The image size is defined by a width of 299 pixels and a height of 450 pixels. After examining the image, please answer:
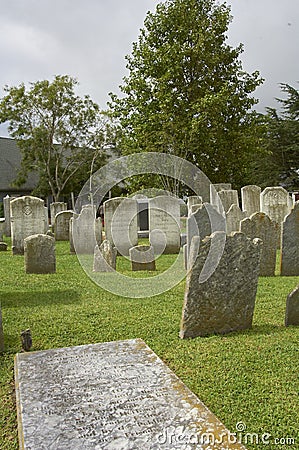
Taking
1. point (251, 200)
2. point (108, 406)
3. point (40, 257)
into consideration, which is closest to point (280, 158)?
point (251, 200)

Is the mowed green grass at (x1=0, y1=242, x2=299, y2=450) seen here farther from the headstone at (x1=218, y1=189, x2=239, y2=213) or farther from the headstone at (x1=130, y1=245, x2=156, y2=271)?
the headstone at (x1=218, y1=189, x2=239, y2=213)

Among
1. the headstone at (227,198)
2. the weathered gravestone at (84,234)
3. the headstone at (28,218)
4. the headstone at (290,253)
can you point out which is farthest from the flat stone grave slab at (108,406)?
the headstone at (227,198)

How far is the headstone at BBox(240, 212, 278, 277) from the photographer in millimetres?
8648

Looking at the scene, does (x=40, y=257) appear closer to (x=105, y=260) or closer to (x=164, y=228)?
(x=105, y=260)

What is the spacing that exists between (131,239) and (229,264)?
756 centimetres

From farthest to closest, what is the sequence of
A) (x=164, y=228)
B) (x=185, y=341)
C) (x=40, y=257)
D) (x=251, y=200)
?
(x=251, y=200), (x=164, y=228), (x=40, y=257), (x=185, y=341)

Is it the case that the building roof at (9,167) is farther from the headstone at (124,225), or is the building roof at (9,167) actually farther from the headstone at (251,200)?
the headstone at (124,225)

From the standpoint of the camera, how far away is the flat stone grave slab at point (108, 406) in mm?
2941

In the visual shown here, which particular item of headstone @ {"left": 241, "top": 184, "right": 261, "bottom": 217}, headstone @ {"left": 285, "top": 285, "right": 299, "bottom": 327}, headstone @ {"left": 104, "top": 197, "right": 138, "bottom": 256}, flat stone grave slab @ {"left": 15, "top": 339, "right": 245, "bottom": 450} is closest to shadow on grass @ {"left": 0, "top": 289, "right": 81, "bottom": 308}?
flat stone grave slab @ {"left": 15, "top": 339, "right": 245, "bottom": 450}

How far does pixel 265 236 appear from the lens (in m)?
8.69

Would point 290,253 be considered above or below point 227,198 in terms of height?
below

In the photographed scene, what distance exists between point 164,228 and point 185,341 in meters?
8.03

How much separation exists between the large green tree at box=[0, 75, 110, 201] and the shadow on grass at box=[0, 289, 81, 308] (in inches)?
927

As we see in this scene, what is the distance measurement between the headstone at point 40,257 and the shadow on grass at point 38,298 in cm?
170
